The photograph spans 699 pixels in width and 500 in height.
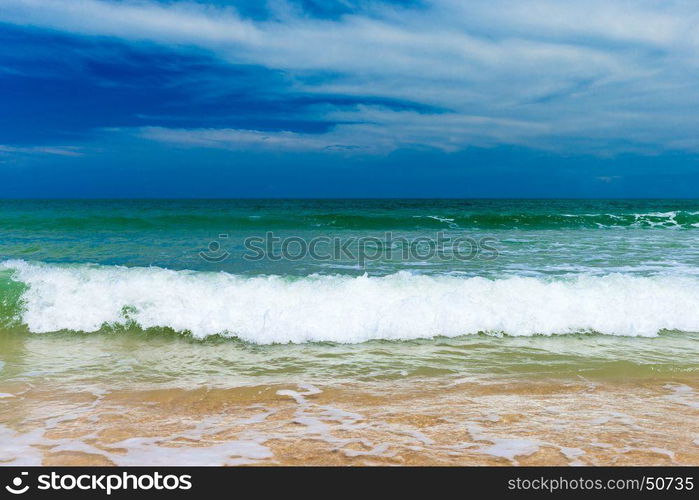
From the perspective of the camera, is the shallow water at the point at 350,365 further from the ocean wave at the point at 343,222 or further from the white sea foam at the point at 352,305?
the ocean wave at the point at 343,222

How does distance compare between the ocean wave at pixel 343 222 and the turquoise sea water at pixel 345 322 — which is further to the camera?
the ocean wave at pixel 343 222

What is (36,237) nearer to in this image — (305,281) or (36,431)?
(305,281)

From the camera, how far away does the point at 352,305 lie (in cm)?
774

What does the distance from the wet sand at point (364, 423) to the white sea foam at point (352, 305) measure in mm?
2163

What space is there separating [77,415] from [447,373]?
3538 mm

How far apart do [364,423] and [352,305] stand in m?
3.81

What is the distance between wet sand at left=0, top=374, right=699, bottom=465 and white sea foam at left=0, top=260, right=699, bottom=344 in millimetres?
2163

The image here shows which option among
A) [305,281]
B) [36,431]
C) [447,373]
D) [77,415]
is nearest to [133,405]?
[77,415]

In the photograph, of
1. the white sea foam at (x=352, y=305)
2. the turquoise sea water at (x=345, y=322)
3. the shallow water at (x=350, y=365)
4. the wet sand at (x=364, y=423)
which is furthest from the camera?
the white sea foam at (x=352, y=305)

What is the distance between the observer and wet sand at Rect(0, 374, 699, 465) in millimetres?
3357

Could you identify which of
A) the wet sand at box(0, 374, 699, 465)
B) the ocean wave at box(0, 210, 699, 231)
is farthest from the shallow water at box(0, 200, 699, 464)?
the ocean wave at box(0, 210, 699, 231)

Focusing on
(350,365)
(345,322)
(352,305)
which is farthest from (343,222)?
(350,365)

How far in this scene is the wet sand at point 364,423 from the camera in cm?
336

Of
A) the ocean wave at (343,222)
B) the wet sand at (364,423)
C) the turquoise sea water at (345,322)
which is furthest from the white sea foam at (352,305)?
the ocean wave at (343,222)
